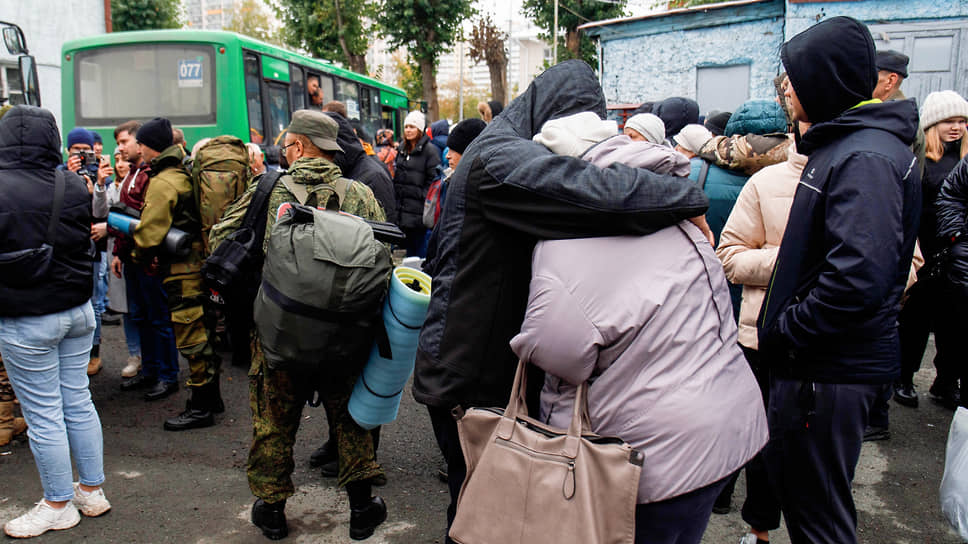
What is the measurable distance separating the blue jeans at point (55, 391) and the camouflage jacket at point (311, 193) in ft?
2.65

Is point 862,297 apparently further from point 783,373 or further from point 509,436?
point 509,436

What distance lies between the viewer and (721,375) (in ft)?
5.49

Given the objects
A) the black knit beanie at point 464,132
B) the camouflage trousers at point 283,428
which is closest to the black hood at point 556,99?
the camouflage trousers at point 283,428

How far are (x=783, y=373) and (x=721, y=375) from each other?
28.9 inches

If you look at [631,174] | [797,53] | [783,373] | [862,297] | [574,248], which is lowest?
[783,373]

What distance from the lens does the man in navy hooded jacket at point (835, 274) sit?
2000 millimetres

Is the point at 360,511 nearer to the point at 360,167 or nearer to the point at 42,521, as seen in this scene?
the point at 42,521

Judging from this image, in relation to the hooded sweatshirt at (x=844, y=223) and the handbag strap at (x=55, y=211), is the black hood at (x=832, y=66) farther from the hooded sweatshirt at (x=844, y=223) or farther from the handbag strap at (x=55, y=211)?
the handbag strap at (x=55, y=211)

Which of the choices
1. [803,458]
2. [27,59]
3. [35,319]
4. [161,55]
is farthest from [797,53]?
[161,55]

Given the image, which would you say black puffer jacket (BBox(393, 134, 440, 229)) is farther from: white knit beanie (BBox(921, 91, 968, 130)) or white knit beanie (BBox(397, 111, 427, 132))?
white knit beanie (BBox(921, 91, 968, 130))

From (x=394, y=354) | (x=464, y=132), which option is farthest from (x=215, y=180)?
(x=394, y=354)

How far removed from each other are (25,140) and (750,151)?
11.6 ft

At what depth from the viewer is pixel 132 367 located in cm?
550

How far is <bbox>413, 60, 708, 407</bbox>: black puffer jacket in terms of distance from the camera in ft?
5.32
